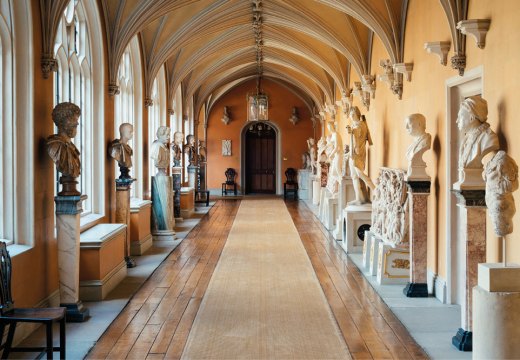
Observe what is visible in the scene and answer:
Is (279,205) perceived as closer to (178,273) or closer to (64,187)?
(178,273)

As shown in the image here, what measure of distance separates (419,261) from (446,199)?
2.59 feet

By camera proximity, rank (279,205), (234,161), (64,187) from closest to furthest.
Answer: (64,187)
(279,205)
(234,161)

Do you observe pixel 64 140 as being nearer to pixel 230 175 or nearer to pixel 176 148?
pixel 176 148

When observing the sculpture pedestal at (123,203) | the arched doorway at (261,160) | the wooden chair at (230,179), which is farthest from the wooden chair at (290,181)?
the sculpture pedestal at (123,203)

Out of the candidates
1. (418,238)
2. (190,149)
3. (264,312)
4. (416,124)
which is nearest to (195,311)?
(264,312)

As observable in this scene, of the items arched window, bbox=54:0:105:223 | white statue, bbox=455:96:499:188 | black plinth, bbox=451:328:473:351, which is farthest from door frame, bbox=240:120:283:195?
black plinth, bbox=451:328:473:351

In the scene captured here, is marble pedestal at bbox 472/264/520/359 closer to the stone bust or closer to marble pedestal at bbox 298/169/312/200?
the stone bust

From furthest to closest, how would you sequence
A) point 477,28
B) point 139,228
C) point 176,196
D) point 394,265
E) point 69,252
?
point 176,196, point 139,228, point 394,265, point 69,252, point 477,28

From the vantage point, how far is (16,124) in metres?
5.48

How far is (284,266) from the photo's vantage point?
871cm

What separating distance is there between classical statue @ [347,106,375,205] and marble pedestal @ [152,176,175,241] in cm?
359

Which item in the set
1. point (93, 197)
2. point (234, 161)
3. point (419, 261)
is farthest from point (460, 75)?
point (234, 161)

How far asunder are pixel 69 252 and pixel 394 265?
3880 millimetres

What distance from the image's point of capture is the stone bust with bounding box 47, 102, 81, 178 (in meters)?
5.67
